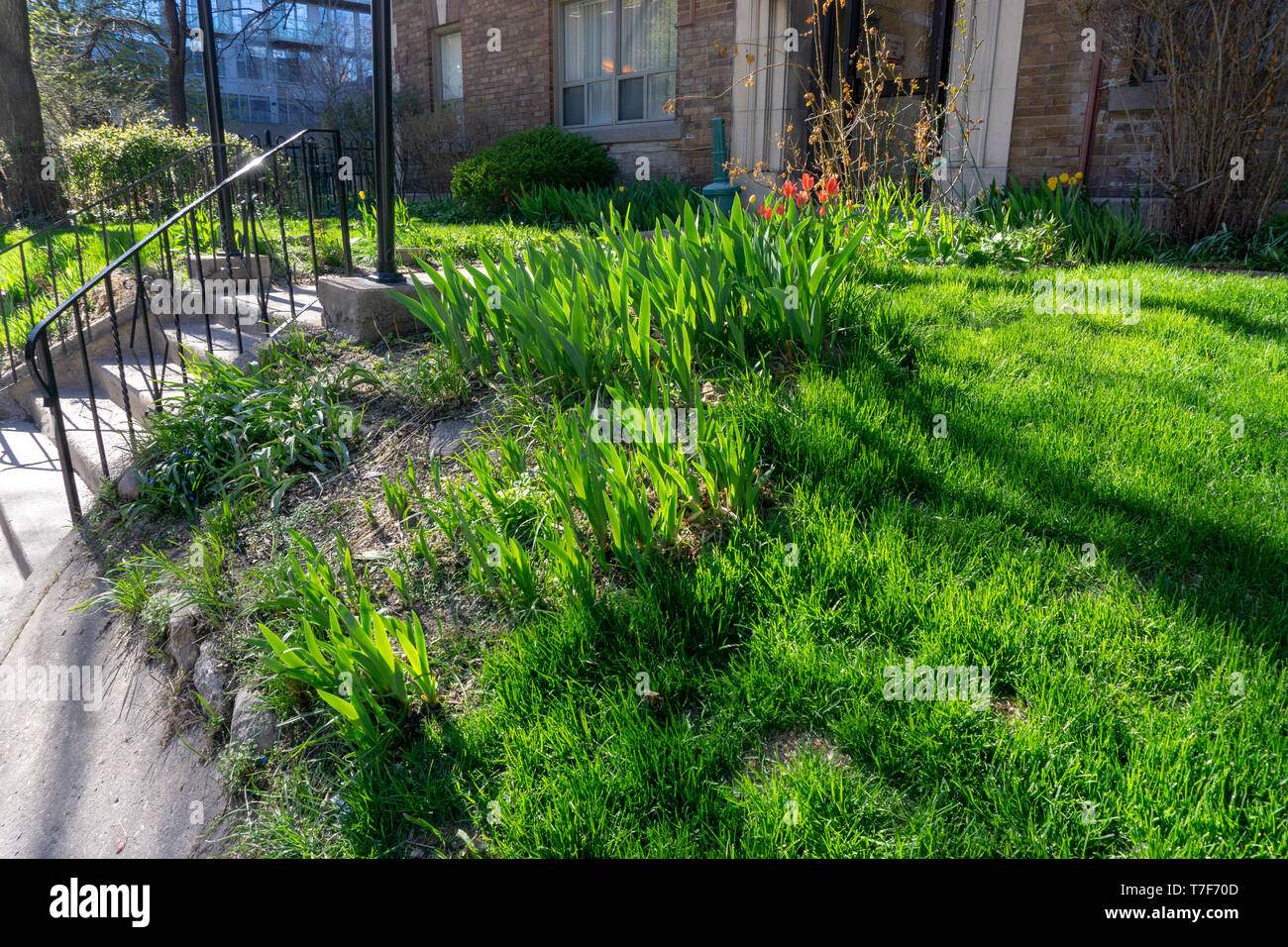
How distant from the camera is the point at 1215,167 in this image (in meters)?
6.13

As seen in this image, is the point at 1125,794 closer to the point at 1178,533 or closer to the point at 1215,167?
the point at 1178,533

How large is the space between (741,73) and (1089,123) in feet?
13.1

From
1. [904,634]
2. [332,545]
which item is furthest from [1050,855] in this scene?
[332,545]

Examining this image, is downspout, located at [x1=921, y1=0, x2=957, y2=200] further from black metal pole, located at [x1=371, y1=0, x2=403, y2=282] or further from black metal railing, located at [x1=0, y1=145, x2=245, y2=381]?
black metal railing, located at [x1=0, y1=145, x2=245, y2=381]

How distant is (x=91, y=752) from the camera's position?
2.90 metres

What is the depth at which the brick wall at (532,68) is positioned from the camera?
10133 millimetres

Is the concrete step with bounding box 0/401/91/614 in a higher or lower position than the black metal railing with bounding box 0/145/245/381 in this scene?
lower

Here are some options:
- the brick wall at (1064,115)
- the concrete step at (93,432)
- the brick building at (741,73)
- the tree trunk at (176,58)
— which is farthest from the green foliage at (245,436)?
the tree trunk at (176,58)

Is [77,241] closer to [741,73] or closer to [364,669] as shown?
[364,669]

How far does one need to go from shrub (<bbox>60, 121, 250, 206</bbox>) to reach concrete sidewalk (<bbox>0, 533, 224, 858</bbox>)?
7504mm

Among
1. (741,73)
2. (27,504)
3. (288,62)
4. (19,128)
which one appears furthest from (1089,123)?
(288,62)

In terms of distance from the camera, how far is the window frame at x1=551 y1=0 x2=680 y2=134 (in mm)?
11117

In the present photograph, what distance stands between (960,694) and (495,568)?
1320 millimetres

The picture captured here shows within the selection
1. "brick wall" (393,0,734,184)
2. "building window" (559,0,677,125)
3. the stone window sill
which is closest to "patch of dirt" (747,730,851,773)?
"brick wall" (393,0,734,184)
